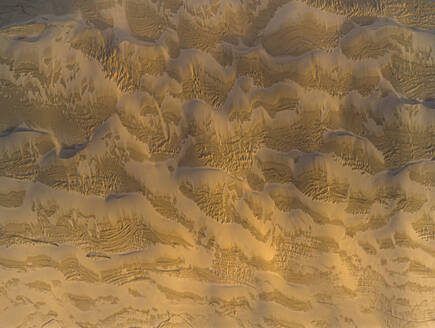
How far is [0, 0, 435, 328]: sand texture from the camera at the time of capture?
29.8 inches

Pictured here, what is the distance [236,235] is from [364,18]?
2.11 ft

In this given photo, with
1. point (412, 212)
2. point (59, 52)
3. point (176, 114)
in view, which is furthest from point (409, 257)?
point (59, 52)

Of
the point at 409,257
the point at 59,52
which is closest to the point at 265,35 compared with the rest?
the point at 59,52

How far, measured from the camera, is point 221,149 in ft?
2.49

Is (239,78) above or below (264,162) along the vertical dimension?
above

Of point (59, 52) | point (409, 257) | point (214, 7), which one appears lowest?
point (409, 257)

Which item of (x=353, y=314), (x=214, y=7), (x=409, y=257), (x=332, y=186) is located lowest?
(x=353, y=314)

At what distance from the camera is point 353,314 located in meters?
0.78

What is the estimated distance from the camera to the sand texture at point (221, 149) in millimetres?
757

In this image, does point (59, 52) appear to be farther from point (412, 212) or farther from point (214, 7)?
point (412, 212)

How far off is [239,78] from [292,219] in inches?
14.9

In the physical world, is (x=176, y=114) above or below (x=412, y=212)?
above

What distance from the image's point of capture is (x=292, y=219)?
0.76 m

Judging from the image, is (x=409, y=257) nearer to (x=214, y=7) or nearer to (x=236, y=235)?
(x=236, y=235)
